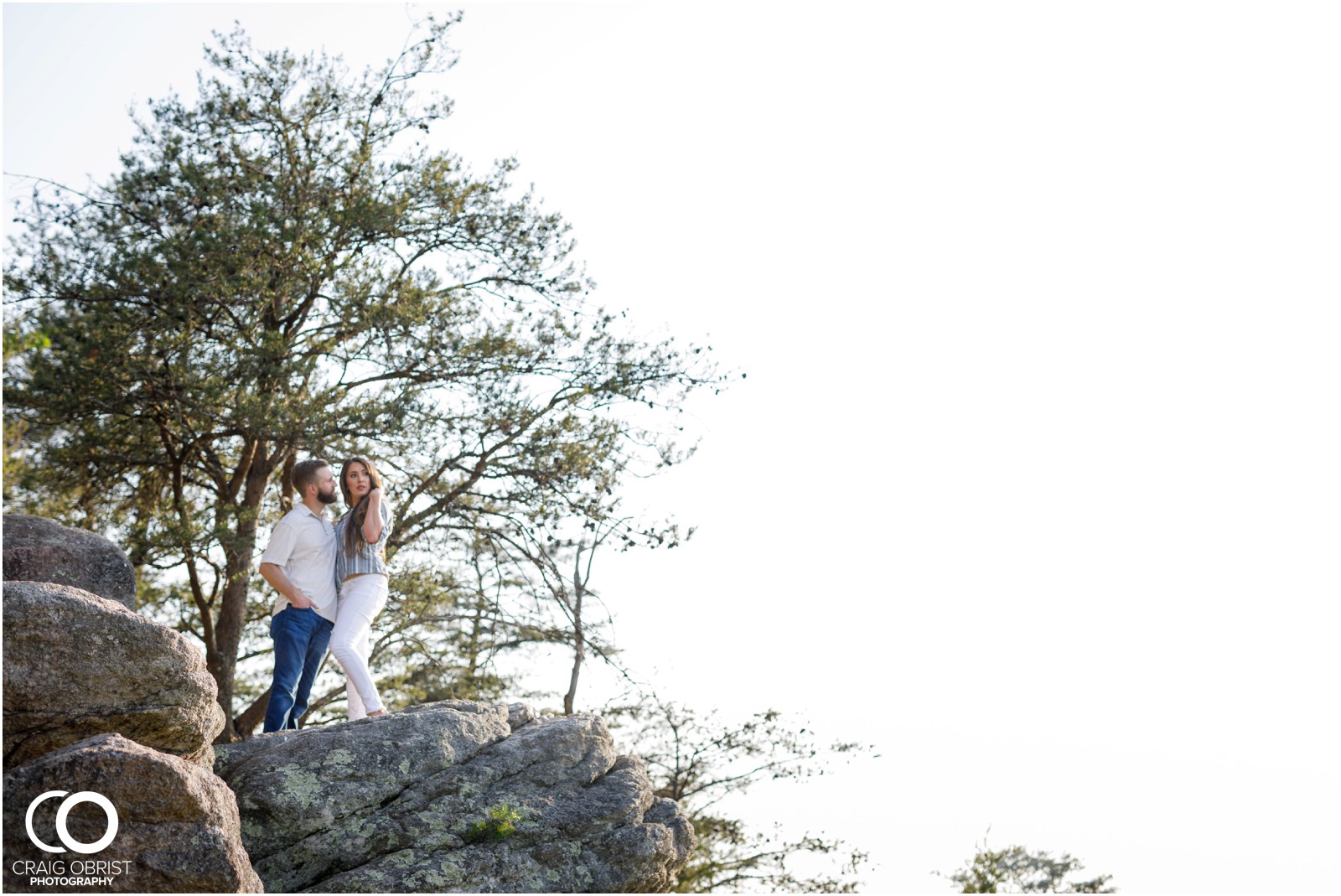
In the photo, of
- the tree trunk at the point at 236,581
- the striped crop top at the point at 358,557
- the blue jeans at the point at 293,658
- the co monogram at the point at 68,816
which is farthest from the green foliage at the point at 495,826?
the tree trunk at the point at 236,581

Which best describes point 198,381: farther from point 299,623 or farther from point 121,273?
point 299,623

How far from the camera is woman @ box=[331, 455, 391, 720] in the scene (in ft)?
28.3

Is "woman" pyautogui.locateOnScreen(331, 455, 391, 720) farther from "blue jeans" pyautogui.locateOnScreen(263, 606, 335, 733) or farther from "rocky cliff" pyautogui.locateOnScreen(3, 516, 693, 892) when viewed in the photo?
"rocky cliff" pyautogui.locateOnScreen(3, 516, 693, 892)

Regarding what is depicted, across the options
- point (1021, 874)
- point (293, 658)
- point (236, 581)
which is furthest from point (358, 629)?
point (1021, 874)

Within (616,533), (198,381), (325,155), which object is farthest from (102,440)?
(616,533)

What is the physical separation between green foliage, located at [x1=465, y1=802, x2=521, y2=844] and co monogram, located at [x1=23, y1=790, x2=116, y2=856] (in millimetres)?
2469

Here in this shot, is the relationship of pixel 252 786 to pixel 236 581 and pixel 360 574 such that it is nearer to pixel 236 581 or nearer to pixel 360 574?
pixel 360 574

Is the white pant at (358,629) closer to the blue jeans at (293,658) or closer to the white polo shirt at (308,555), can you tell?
the white polo shirt at (308,555)

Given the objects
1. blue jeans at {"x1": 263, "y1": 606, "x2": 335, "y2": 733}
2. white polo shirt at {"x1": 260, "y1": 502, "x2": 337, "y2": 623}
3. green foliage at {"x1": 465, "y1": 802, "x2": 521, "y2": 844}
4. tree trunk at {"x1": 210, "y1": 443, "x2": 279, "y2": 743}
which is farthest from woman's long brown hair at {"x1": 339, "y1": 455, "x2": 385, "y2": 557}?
tree trunk at {"x1": 210, "y1": 443, "x2": 279, "y2": 743}

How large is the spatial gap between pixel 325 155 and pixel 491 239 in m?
2.20

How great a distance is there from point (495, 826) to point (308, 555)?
2.47 m

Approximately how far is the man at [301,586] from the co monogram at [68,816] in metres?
2.99

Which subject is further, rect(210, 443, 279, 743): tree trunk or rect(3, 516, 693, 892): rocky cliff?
rect(210, 443, 279, 743): tree trunk

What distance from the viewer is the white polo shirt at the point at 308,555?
8.69 m
